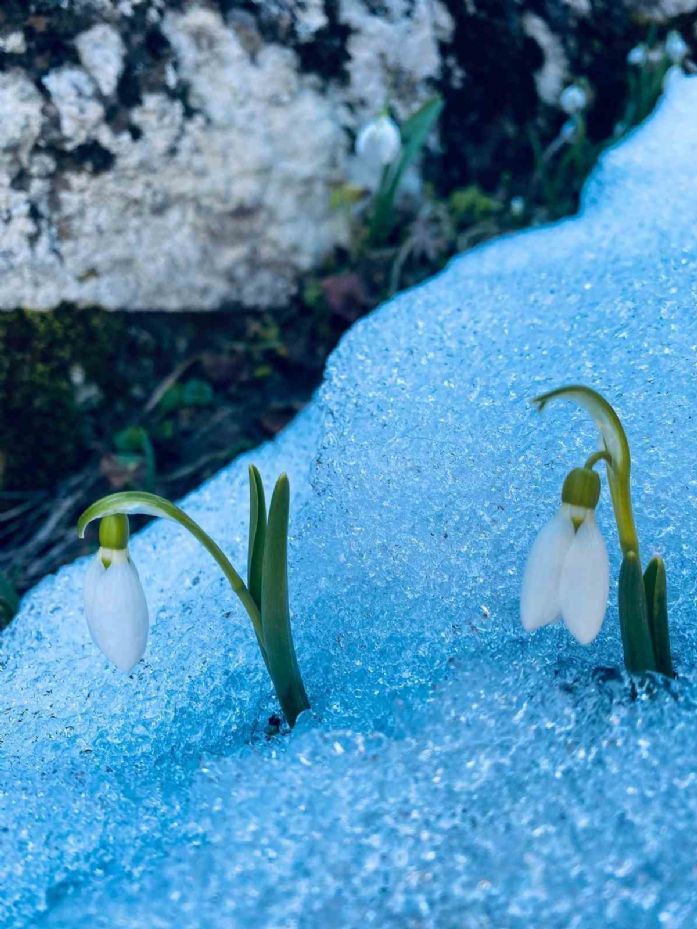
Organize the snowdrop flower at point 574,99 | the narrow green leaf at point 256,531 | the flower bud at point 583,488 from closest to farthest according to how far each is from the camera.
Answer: the flower bud at point 583,488 < the narrow green leaf at point 256,531 < the snowdrop flower at point 574,99

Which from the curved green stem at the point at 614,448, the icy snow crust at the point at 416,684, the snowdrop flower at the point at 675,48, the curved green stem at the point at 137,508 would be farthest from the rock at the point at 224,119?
the curved green stem at the point at 614,448

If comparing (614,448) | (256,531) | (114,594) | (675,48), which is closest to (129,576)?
(114,594)

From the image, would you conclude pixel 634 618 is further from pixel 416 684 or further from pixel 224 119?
pixel 224 119

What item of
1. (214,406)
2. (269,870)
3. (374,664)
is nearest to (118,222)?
(214,406)

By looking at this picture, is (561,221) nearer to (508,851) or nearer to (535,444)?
(535,444)

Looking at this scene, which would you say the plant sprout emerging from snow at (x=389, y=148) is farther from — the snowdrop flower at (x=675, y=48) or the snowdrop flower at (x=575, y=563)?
the snowdrop flower at (x=575, y=563)

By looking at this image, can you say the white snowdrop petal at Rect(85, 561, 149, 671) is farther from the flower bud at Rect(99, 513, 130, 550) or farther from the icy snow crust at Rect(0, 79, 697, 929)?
the icy snow crust at Rect(0, 79, 697, 929)
